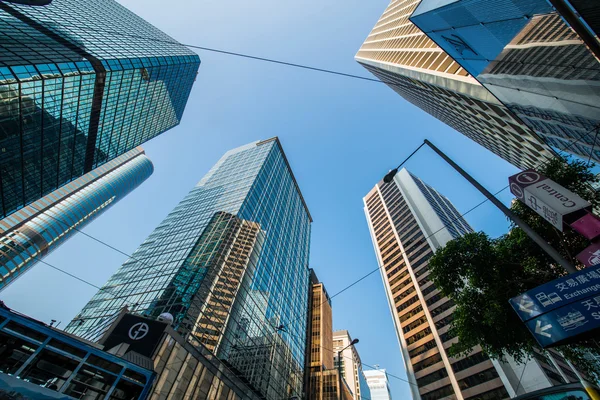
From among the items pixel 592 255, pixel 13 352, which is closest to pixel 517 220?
pixel 592 255

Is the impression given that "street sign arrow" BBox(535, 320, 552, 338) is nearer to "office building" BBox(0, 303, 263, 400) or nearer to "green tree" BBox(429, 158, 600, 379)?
"green tree" BBox(429, 158, 600, 379)

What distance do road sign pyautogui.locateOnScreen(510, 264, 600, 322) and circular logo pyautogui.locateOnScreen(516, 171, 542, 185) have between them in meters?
3.08

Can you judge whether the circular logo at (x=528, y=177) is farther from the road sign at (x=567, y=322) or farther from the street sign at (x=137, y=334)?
the street sign at (x=137, y=334)

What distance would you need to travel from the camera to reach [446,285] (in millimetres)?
15578

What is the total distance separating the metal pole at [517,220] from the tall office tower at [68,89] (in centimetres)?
4460

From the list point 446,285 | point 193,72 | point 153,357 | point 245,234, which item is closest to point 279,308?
point 245,234

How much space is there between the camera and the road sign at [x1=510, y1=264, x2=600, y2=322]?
4406 mm

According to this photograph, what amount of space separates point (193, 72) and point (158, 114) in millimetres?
16854

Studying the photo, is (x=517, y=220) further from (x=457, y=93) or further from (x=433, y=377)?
(x=433, y=377)

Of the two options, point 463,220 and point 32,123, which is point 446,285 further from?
point 463,220


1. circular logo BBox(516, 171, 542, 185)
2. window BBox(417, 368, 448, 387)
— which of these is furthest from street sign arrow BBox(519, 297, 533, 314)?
window BBox(417, 368, 448, 387)

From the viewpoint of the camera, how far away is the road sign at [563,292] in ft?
14.5

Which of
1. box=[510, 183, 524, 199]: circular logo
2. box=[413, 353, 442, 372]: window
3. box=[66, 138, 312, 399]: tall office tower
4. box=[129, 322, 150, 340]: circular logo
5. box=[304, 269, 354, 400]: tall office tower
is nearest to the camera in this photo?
box=[510, 183, 524, 199]: circular logo

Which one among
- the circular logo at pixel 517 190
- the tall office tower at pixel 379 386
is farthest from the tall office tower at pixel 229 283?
the tall office tower at pixel 379 386
